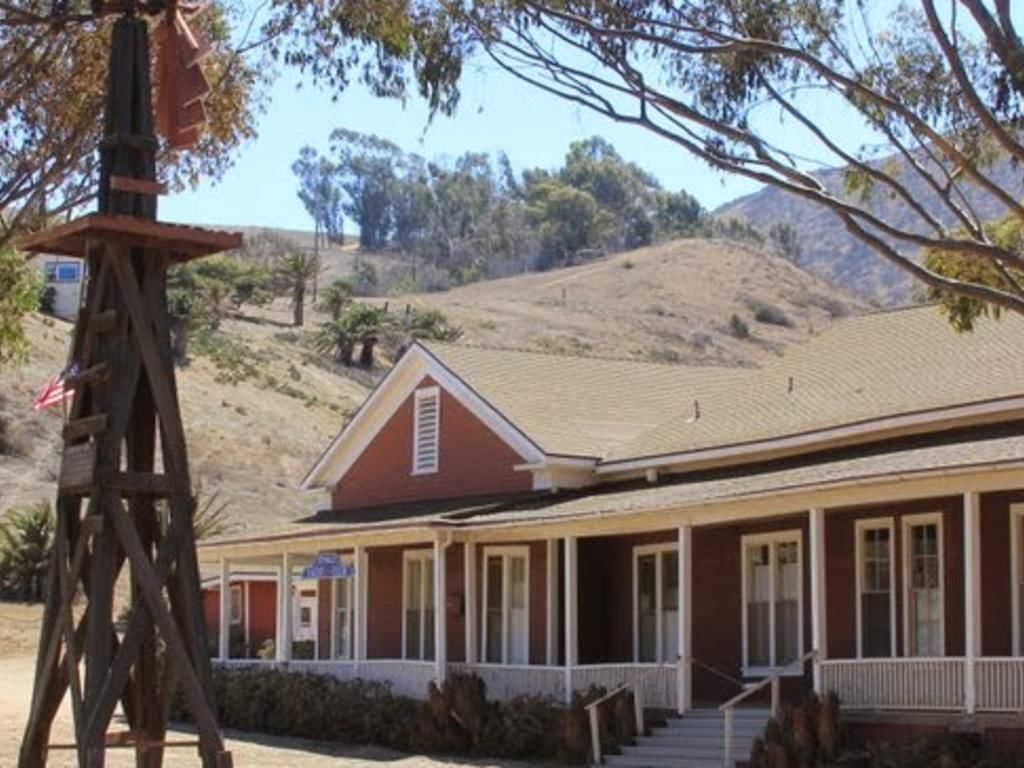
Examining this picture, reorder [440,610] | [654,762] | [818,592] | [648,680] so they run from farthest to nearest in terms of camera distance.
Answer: [440,610], [648,680], [654,762], [818,592]

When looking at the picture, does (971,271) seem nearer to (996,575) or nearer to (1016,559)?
(1016,559)

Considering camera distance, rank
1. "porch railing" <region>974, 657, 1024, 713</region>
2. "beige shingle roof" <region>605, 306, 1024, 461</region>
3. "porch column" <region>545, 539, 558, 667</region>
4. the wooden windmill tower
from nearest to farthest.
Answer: the wooden windmill tower, "porch railing" <region>974, 657, 1024, 713</region>, "beige shingle roof" <region>605, 306, 1024, 461</region>, "porch column" <region>545, 539, 558, 667</region>

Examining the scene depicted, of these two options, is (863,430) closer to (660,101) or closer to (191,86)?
(660,101)

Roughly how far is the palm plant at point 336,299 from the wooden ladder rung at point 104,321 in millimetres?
82613

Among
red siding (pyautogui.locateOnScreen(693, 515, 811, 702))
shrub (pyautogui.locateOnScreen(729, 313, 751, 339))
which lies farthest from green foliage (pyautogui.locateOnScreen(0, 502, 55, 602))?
shrub (pyautogui.locateOnScreen(729, 313, 751, 339))

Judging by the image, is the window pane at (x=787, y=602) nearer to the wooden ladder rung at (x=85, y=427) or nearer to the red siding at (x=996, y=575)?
the red siding at (x=996, y=575)

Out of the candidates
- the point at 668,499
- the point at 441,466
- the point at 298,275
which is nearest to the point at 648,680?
the point at 668,499

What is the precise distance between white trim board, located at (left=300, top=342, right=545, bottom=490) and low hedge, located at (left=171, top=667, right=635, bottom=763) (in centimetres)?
462

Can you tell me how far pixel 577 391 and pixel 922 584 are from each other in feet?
37.5

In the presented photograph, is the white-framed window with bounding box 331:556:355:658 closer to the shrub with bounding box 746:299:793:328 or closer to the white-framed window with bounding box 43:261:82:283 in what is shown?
the white-framed window with bounding box 43:261:82:283

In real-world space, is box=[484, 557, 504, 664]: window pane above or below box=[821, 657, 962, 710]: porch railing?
above

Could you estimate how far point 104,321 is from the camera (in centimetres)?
1508

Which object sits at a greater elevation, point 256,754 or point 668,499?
point 668,499

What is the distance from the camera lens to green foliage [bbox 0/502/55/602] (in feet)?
157
